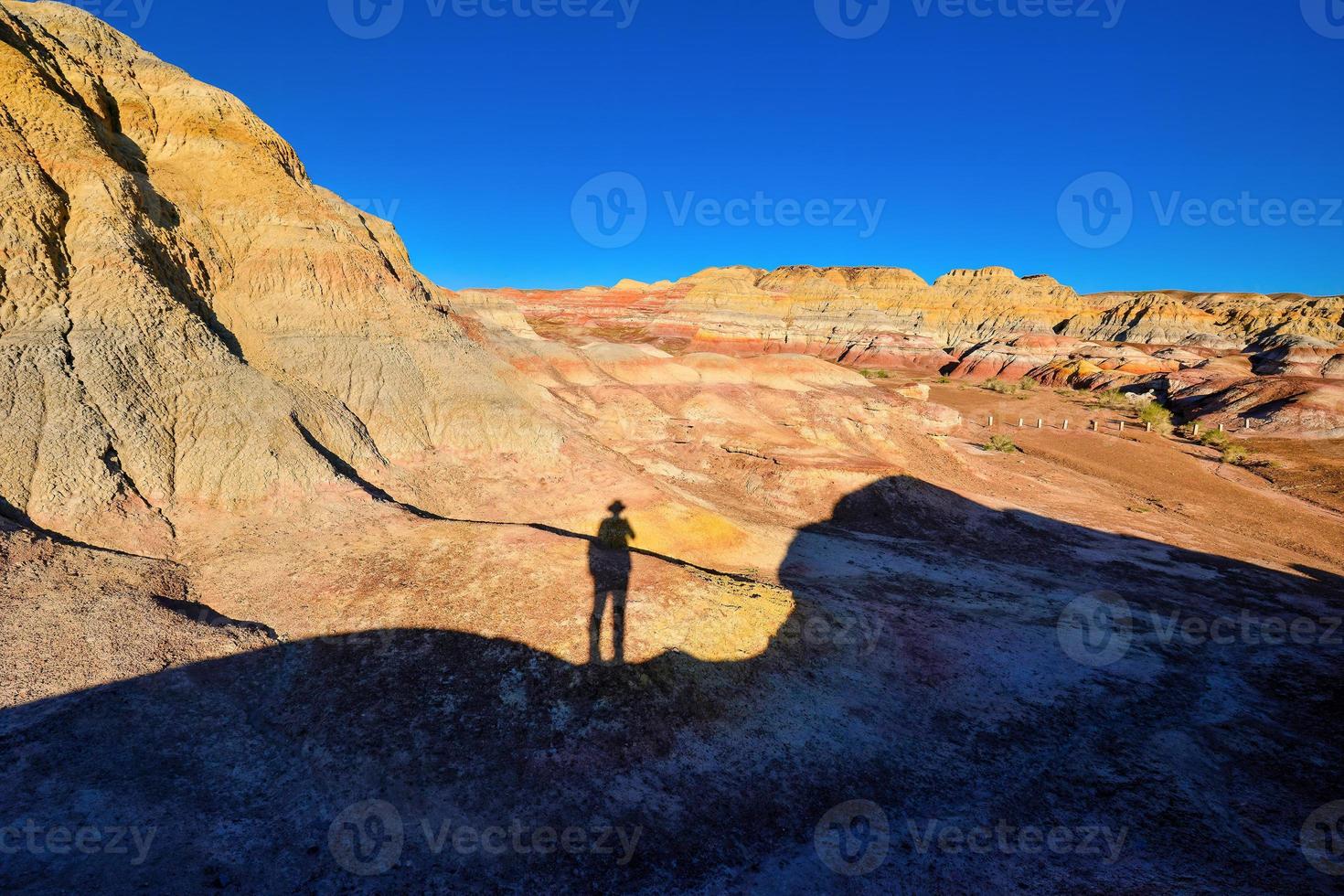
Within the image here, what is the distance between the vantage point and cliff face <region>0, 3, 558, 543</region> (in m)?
9.36

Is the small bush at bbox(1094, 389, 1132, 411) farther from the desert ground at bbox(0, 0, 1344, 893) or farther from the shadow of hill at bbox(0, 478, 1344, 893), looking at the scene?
the shadow of hill at bbox(0, 478, 1344, 893)

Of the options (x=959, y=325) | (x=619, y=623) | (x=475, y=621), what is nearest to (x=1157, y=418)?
(x=619, y=623)

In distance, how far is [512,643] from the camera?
8.14 metres

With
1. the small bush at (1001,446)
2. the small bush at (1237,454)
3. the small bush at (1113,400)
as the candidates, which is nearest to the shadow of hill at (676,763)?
the small bush at (1001,446)

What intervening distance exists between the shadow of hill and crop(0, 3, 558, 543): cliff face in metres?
→ 4.98

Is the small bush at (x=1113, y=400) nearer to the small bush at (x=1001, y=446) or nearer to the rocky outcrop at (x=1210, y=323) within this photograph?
the small bush at (x=1001, y=446)

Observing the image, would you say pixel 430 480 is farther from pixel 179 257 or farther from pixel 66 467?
pixel 179 257

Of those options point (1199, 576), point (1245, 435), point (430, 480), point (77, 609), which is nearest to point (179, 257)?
point (430, 480)

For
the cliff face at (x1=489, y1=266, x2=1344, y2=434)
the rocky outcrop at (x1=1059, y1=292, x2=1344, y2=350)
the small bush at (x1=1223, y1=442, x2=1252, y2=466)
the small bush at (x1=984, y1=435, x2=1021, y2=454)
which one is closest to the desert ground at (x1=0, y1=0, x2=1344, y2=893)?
the small bush at (x1=984, y1=435, x2=1021, y2=454)

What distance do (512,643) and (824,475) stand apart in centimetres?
1420

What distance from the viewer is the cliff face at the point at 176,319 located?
9359mm

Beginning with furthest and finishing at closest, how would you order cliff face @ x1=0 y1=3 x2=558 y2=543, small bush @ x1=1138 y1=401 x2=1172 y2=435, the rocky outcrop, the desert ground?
the rocky outcrop
small bush @ x1=1138 y1=401 x2=1172 y2=435
cliff face @ x1=0 y1=3 x2=558 y2=543
the desert ground

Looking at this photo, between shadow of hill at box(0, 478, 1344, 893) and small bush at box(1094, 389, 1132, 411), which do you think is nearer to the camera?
shadow of hill at box(0, 478, 1344, 893)

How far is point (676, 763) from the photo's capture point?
6.90 metres
